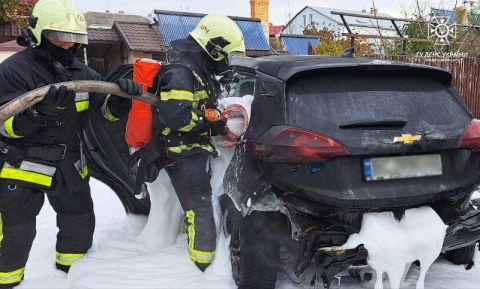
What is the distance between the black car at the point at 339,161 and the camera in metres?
2.45

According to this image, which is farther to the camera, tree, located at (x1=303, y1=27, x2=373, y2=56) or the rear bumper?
tree, located at (x1=303, y1=27, x2=373, y2=56)

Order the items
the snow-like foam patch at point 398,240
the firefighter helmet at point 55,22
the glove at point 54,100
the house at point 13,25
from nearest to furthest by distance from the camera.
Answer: the snow-like foam patch at point 398,240
the glove at point 54,100
the firefighter helmet at point 55,22
the house at point 13,25

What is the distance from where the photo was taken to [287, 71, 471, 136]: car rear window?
2525 mm

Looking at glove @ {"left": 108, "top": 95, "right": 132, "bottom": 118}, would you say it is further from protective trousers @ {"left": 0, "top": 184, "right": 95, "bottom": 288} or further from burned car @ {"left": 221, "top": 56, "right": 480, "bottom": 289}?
burned car @ {"left": 221, "top": 56, "right": 480, "bottom": 289}

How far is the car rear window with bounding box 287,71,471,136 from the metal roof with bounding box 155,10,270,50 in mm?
13689

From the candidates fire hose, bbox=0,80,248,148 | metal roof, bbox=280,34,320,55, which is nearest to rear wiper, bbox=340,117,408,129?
fire hose, bbox=0,80,248,148

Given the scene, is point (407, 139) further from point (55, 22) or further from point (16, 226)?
point (16, 226)

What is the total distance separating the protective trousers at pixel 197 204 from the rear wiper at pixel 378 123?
1.22m

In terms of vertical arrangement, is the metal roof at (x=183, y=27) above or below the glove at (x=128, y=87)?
below

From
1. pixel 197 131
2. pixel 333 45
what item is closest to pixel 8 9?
pixel 333 45

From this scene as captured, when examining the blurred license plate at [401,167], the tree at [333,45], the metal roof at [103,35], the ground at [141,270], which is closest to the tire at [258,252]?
the ground at [141,270]

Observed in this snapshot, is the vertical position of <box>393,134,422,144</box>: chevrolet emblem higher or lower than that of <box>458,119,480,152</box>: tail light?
higher

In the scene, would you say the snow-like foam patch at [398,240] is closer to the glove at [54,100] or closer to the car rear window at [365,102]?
the car rear window at [365,102]

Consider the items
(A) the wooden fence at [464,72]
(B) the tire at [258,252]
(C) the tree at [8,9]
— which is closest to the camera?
(B) the tire at [258,252]
